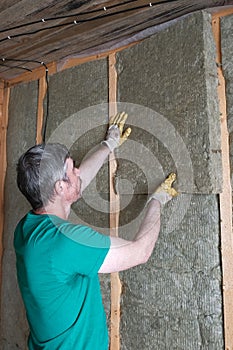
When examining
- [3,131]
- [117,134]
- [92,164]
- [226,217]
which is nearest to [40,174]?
[92,164]

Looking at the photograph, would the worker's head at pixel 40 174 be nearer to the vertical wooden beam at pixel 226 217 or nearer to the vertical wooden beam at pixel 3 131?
the vertical wooden beam at pixel 226 217

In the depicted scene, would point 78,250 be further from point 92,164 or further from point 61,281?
point 92,164

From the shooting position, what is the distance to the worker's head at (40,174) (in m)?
1.42

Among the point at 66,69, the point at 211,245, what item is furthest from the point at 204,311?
the point at 66,69

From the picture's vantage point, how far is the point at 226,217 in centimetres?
158

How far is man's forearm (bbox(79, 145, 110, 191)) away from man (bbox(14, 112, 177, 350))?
0.32 meters

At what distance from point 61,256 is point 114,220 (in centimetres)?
70

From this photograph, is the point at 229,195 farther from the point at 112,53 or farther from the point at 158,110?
the point at 112,53

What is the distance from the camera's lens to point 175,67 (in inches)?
68.4

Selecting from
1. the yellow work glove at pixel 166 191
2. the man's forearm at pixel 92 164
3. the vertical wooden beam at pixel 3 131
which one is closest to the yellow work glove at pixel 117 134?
the man's forearm at pixel 92 164

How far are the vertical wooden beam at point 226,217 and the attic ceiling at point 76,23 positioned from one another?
29 centimetres

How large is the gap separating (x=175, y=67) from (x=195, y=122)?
1.02 ft

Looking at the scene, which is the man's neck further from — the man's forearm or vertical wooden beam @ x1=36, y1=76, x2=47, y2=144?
vertical wooden beam @ x1=36, y1=76, x2=47, y2=144

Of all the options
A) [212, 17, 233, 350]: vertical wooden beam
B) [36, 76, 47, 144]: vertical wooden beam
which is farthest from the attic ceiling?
[212, 17, 233, 350]: vertical wooden beam
